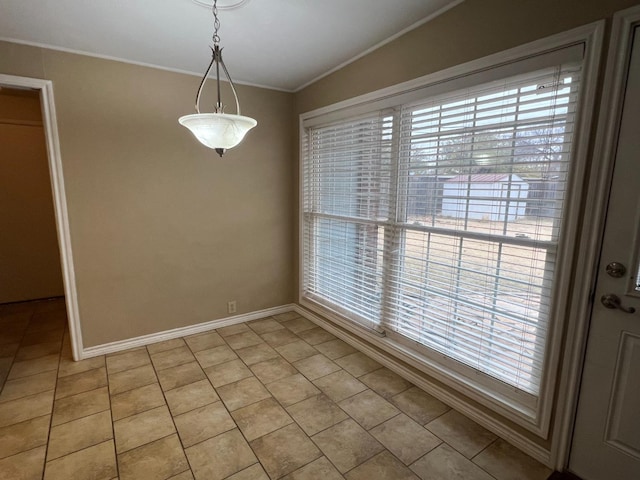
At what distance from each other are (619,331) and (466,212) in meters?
0.89

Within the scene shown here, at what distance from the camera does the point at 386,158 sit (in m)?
2.44

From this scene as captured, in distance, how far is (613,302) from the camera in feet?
4.78

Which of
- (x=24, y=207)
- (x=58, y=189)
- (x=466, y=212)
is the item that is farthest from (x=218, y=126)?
(x=24, y=207)

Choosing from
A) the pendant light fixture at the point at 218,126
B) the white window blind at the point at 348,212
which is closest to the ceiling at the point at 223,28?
the white window blind at the point at 348,212

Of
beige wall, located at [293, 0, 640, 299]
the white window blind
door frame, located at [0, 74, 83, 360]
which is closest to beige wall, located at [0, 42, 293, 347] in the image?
door frame, located at [0, 74, 83, 360]

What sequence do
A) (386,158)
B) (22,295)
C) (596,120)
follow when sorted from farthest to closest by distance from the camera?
(22,295) → (386,158) → (596,120)

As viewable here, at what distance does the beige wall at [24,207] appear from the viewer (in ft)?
12.1

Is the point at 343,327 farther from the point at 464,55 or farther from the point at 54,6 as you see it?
the point at 54,6

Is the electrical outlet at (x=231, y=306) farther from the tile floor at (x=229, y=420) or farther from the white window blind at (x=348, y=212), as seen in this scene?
the white window blind at (x=348, y=212)

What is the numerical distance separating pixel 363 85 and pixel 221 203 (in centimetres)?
169

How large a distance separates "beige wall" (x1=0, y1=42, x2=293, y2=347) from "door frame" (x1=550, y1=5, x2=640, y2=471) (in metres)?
2.66

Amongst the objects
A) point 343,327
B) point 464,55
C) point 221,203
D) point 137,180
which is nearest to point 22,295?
point 137,180

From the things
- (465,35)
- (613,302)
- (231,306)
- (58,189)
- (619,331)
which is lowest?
(231,306)

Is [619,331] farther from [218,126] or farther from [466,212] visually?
Answer: [218,126]
